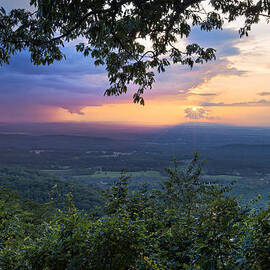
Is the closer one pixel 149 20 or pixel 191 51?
pixel 149 20

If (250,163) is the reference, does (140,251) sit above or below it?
above

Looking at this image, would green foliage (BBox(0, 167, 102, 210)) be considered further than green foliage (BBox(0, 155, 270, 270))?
Yes

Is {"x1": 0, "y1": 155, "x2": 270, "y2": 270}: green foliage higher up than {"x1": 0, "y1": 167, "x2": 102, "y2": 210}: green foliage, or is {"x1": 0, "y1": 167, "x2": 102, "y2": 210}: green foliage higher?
{"x1": 0, "y1": 155, "x2": 270, "y2": 270}: green foliage

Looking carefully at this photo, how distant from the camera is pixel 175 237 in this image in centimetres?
442

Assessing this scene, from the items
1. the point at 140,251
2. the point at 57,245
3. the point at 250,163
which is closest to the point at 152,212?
the point at 140,251

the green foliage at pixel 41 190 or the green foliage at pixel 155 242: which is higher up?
the green foliage at pixel 155 242

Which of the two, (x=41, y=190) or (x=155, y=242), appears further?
(x=41, y=190)

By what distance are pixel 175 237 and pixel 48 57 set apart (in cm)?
693

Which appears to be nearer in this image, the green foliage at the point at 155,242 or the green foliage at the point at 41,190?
the green foliage at the point at 155,242

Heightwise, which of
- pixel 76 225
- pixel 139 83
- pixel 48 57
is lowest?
pixel 76 225

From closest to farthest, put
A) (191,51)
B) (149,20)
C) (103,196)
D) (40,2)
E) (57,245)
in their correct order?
(57,245) < (40,2) < (103,196) < (149,20) < (191,51)

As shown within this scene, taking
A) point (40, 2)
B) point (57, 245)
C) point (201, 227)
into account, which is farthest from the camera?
point (40, 2)

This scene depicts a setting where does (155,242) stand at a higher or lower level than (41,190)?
higher

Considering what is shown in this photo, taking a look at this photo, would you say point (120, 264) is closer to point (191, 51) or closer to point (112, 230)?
point (112, 230)
